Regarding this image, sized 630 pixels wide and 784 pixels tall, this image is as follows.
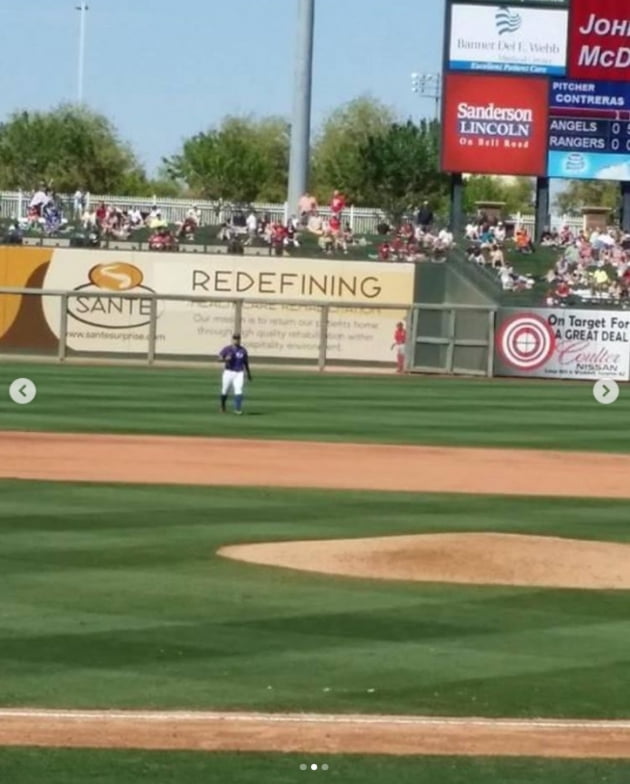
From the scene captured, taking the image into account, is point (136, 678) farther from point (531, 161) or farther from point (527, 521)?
point (531, 161)

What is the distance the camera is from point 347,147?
381ft

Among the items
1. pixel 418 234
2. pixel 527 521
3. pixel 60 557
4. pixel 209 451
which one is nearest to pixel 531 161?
pixel 418 234

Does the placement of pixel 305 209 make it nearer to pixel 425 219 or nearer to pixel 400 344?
pixel 425 219

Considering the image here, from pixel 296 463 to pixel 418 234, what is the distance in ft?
108

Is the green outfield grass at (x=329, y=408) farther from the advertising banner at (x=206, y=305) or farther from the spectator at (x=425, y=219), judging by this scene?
the spectator at (x=425, y=219)

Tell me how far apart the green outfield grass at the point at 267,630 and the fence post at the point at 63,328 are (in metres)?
31.1

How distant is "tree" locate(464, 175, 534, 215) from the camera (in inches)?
4966

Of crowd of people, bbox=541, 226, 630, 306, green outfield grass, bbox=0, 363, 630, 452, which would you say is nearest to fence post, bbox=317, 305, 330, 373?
green outfield grass, bbox=0, 363, 630, 452

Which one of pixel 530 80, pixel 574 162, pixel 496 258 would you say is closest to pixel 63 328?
pixel 496 258

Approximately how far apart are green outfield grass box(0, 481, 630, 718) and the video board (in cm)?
3730

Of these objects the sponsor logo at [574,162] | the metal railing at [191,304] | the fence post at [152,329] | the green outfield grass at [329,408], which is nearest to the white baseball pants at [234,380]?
the green outfield grass at [329,408]

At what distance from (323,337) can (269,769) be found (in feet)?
141

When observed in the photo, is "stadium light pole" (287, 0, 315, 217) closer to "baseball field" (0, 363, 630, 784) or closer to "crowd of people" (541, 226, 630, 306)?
"crowd of people" (541, 226, 630, 306)

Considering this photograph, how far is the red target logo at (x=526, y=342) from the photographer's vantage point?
51.8m
